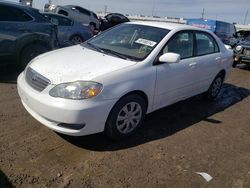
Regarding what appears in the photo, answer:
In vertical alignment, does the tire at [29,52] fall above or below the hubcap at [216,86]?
above

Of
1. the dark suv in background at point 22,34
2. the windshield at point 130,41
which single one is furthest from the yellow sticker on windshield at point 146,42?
the dark suv in background at point 22,34

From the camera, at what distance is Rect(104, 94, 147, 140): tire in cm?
380

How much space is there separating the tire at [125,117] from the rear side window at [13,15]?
4.17 metres

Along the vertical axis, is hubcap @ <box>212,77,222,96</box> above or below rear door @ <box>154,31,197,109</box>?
below

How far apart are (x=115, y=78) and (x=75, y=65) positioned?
1.99 feet

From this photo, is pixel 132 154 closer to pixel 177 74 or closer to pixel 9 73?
pixel 177 74

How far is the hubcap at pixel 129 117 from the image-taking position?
12.9ft

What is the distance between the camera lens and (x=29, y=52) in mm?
7012

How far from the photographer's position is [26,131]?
162 inches

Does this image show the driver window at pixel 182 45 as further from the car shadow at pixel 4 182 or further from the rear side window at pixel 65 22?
the rear side window at pixel 65 22

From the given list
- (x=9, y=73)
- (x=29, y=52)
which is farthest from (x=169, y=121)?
(x=9, y=73)

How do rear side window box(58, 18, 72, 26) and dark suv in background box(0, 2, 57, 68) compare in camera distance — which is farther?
rear side window box(58, 18, 72, 26)

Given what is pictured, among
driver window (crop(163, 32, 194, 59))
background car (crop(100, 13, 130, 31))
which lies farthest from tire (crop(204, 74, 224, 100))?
background car (crop(100, 13, 130, 31))

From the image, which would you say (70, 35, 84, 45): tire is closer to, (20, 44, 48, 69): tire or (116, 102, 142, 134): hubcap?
(20, 44, 48, 69): tire
